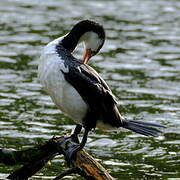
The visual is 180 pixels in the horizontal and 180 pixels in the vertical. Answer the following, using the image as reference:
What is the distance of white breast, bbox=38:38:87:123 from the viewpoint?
25.1ft

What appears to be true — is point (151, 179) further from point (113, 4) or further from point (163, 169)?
point (113, 4)

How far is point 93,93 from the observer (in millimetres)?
7770

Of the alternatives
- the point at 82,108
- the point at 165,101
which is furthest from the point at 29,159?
the point at 165,101

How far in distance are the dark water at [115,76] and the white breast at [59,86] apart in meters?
1.83

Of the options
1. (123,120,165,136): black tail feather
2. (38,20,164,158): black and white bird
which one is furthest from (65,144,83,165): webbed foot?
(123,120,165,136): black tail feather

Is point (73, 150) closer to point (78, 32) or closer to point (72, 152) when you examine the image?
point (72, 152)

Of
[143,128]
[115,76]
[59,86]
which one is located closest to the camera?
[59,86]

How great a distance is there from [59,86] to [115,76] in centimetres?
626

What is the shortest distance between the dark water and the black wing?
1.67 m

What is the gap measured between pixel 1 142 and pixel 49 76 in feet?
10.4

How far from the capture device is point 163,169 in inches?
383

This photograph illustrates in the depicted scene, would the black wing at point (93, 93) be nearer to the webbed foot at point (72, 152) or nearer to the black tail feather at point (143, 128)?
the black tail feather at point (143, 128)

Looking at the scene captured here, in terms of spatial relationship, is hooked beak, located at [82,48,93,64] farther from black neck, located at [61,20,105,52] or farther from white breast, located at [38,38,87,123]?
white breast, located at [38,38,87,123]

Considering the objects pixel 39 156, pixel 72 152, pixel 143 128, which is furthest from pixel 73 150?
pixel 143 128
